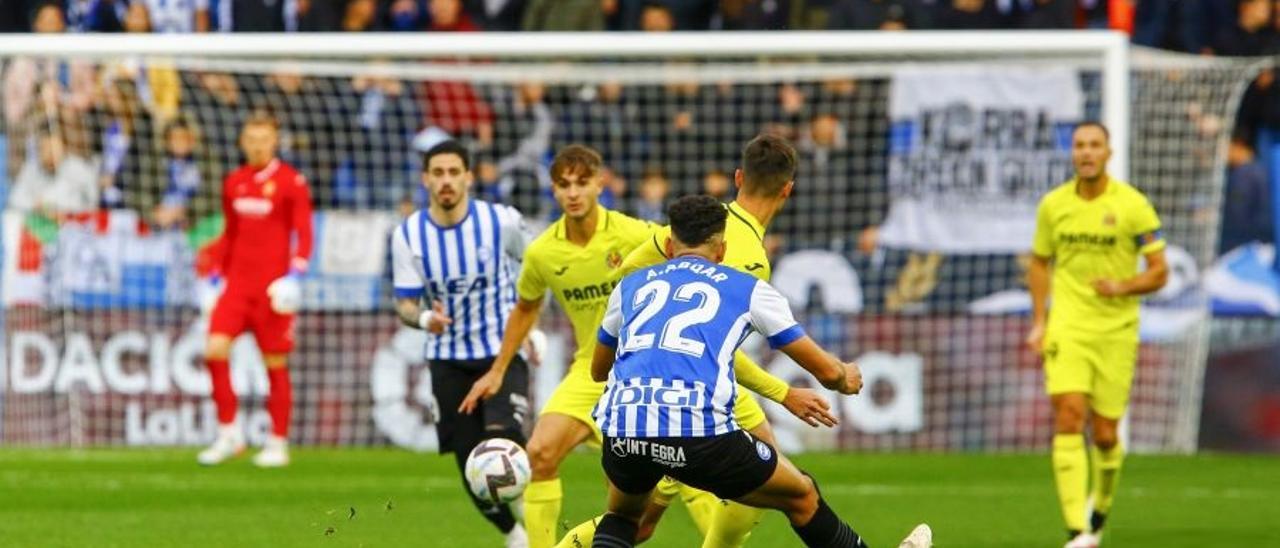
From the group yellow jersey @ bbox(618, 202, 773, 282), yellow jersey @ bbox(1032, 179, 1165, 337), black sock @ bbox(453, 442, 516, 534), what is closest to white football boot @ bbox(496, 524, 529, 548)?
black sock @ bbox(453, 442, 516, 534)

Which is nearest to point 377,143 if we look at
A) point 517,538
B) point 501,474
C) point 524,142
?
point 524,142

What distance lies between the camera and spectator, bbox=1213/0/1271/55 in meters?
17.2

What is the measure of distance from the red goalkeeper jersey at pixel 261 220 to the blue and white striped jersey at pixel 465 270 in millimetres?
4271

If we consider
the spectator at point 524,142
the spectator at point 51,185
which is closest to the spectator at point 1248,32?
the spectator at point 524,142

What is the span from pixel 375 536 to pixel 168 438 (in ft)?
19.8

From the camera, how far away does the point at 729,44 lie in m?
15.2

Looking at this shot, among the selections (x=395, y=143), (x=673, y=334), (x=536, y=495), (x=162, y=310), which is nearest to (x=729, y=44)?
(x=395, y=143)

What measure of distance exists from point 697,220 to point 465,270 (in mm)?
2862

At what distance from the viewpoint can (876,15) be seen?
57.2ft

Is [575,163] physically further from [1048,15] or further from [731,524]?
[1048,15]

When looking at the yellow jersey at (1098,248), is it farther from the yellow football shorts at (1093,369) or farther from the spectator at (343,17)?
the spectator at (343,17)

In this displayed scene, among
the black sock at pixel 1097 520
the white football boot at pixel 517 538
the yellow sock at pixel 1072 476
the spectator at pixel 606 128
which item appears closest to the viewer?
the white football boot at pixel 517 538

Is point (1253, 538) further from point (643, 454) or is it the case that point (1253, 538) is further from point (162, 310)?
point (162, 310)

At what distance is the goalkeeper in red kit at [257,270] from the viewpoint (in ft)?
47.1
